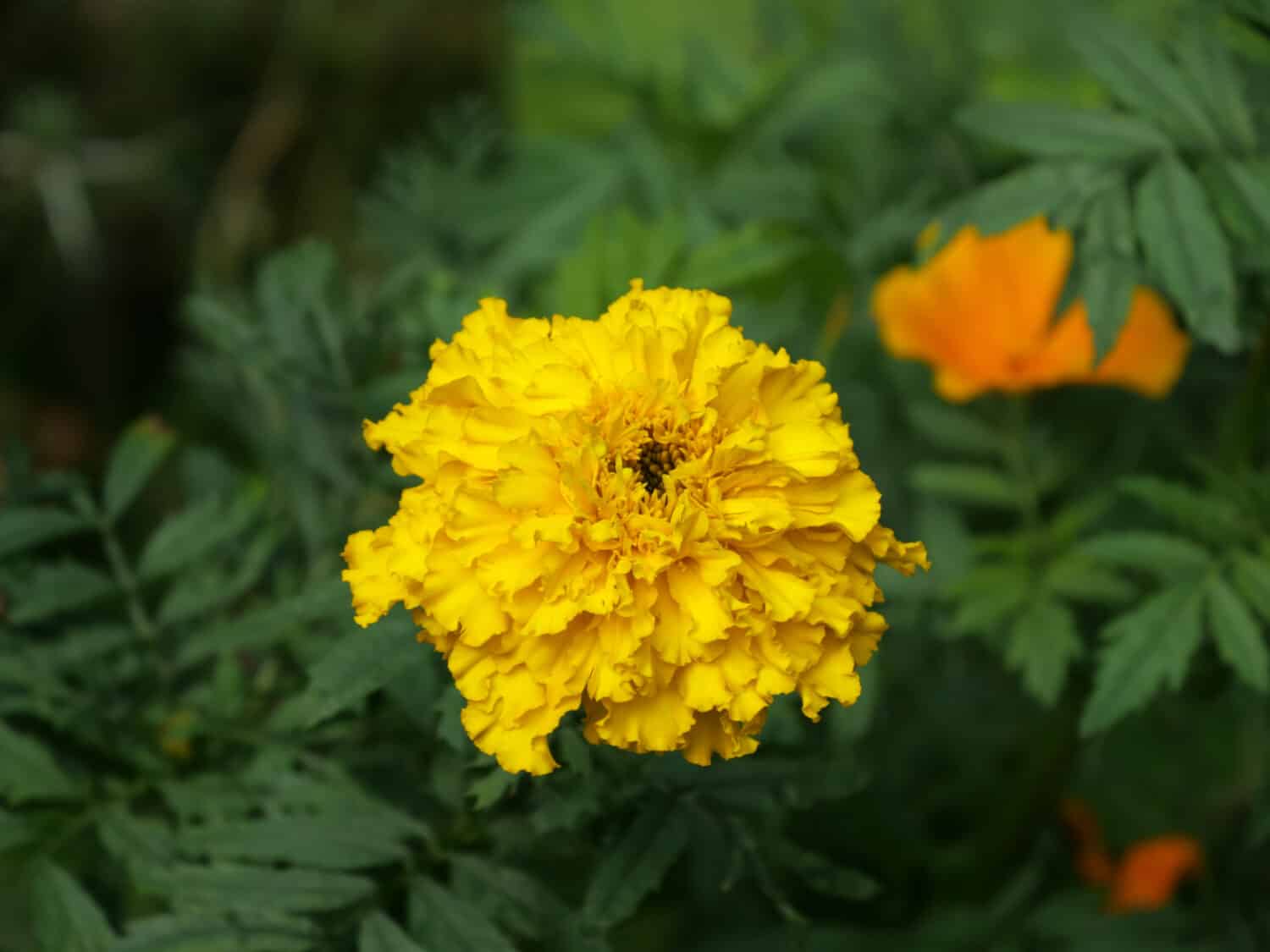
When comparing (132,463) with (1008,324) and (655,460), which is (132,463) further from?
(1008,324)

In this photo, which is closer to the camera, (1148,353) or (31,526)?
(31,526)

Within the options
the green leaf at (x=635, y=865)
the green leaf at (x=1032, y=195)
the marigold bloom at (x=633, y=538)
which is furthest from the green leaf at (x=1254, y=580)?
the green leaf at (x=635, y=865)

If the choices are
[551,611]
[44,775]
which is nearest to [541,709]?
[551,611]

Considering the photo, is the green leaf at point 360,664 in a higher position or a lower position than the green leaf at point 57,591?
lower

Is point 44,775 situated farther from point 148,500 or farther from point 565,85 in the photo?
point 565,85

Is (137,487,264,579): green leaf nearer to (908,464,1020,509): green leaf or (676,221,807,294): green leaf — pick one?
(676,221,807,294): green leaf

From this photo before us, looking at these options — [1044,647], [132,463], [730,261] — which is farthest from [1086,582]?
[132,463]

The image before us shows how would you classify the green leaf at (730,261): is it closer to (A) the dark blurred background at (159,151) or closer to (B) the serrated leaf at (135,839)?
(B) the serrated leaf at (135,839)
